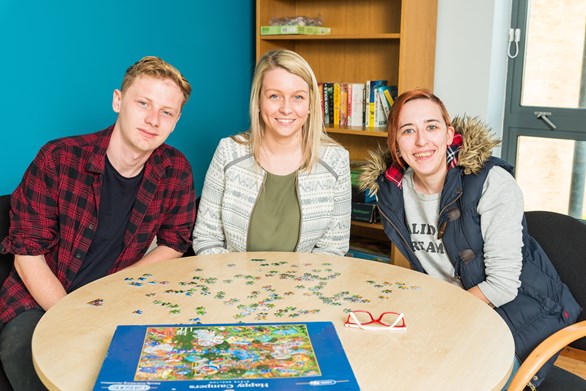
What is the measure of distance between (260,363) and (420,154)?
1.09 meters

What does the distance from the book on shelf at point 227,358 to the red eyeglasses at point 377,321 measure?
0.26 ft

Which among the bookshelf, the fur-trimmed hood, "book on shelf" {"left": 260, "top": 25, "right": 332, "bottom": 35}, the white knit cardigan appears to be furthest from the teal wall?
the fur-trimmed hood

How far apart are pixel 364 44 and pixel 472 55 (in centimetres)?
73

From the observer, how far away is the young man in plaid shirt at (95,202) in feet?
6.70

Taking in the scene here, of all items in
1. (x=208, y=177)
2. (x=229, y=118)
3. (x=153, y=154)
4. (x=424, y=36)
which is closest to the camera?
(x=153, y=154)

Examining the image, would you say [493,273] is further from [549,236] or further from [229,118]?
[229,118]

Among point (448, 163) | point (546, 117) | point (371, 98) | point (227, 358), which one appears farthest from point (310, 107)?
point (546, 117)

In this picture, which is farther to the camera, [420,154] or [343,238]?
[343,238]

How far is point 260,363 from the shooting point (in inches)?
51.6

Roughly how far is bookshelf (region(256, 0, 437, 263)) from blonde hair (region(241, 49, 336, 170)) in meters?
1.28

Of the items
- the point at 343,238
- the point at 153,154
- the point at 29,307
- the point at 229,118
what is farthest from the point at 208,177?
the point at 229,118

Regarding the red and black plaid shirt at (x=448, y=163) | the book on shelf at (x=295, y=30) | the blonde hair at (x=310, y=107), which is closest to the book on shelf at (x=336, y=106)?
the book on shelf at (x=295, y=30)

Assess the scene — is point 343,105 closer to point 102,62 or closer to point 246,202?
point 102,62

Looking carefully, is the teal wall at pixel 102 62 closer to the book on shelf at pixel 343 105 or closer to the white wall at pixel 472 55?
the book on shelf at pixel 343 105
